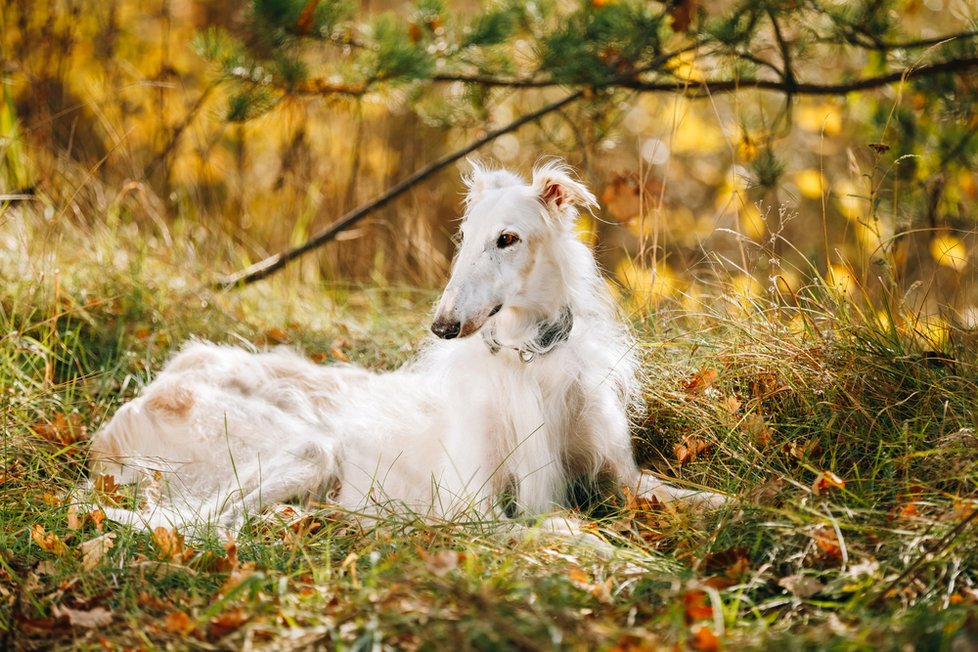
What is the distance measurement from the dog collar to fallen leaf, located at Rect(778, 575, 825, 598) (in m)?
1.25

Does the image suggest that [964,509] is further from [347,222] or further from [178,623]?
[347,222]

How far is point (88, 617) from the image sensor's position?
2.44m

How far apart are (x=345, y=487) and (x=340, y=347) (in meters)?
1.49

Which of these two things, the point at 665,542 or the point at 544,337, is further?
the point at 544,337

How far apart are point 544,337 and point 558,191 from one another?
22.0 inches

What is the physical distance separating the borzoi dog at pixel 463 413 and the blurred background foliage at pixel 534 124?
1.13ft

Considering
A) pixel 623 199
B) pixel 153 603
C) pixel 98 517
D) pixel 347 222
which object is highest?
pixel 623 199

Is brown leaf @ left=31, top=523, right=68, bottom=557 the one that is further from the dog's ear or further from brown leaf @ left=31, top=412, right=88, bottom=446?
the dog's ear

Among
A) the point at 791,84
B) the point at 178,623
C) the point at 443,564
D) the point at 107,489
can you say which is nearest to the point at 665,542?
the point at 443,564

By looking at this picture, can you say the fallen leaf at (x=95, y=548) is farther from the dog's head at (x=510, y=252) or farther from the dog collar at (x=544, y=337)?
the dog collar at (x=544, y=337)

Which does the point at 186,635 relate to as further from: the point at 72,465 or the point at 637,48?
the point at 637,48

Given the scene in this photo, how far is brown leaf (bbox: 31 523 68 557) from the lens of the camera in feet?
9.66

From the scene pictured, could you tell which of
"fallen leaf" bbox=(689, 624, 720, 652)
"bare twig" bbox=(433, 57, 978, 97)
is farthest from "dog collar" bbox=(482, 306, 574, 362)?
"bare twig" bbox=(433, 57, 978, 97)

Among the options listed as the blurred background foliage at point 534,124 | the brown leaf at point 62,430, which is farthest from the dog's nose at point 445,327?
the brown leaf at point 62,430
